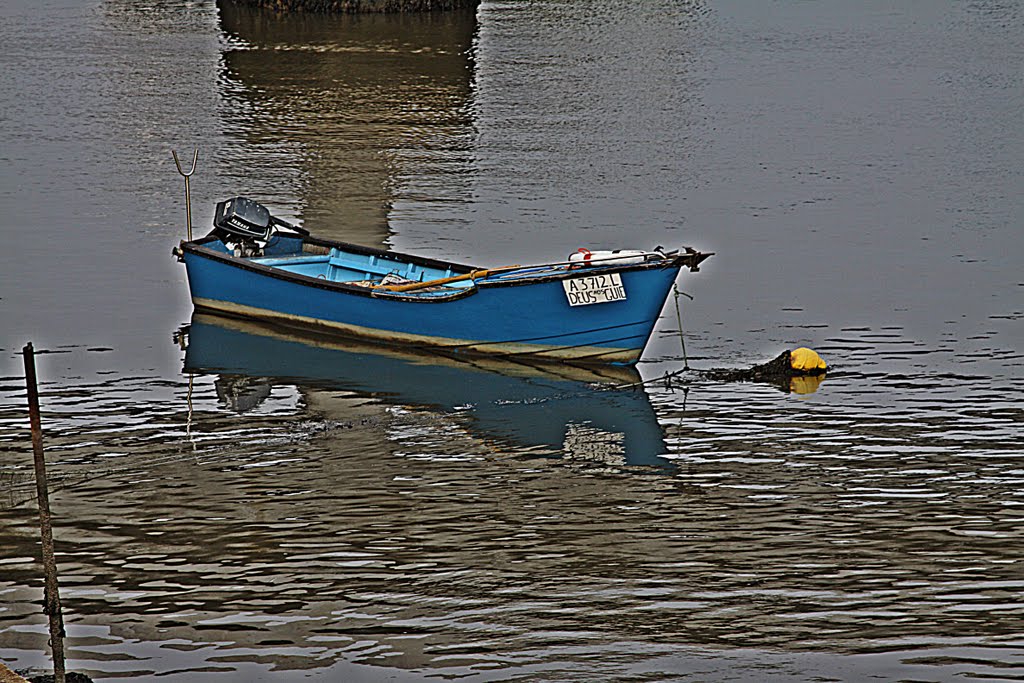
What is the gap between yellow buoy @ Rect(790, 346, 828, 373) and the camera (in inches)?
567

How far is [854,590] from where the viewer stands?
973 cm

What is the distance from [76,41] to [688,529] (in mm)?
33012

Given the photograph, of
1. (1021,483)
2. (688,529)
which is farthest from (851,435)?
(688,529)

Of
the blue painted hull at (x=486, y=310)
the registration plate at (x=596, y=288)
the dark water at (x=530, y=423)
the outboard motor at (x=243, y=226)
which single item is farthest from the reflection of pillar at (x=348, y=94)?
the registration plate at (x=596, y=288)

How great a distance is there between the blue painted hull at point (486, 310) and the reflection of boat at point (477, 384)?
0.59 ft

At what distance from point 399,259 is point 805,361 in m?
4.27

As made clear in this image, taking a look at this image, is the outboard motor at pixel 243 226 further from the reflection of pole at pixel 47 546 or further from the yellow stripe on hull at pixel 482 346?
the reflection of pole at pixel 47 546

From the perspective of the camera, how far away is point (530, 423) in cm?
1332

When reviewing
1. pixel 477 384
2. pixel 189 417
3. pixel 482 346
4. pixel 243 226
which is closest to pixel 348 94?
pixel 243 226

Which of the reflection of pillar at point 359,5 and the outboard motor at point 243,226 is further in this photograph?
the reflection of pillar at point 359,5

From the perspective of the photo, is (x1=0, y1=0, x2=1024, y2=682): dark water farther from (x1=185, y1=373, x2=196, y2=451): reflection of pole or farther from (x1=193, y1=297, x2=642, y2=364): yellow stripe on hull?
(x1=193, y1=297, x2=642, y2=364): yellow stripe on hull

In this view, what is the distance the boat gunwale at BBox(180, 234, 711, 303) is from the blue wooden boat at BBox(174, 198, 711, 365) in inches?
0.5

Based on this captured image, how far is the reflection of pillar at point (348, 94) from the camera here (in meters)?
22.2

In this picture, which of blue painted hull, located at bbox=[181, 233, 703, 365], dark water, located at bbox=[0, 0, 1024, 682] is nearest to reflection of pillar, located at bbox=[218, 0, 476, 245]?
dark water, located at bbox=[0, 0, 1024, 682]
